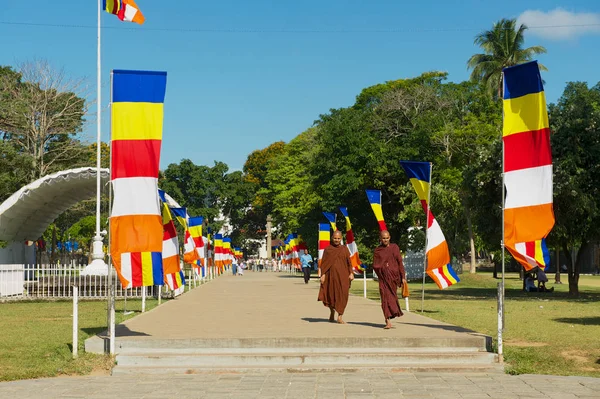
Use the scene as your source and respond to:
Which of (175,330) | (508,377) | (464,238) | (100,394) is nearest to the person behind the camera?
(100,394)

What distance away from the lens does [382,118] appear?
197ft

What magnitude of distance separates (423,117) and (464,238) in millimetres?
A: 12185

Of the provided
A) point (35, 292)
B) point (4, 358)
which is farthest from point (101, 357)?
point (35, 292)

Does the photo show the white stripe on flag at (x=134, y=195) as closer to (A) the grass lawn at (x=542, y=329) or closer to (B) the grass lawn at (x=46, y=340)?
(B) the grass lawn at (x=46, y=340)

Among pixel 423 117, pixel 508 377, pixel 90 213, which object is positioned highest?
pixel 423 117

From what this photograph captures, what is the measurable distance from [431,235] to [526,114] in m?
7.85

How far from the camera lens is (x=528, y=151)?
13469 mm

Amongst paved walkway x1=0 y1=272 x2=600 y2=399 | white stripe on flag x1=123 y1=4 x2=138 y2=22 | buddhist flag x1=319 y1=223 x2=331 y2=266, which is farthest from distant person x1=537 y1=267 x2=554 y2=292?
paved walkway x1=0 y1=272 x2=600 y2=399

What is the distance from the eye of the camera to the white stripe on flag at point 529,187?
43.5ft

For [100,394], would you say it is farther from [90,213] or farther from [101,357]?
[90,213]

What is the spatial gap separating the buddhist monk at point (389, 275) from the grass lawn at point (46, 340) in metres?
5.17

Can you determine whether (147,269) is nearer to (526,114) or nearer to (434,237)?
(526,114)

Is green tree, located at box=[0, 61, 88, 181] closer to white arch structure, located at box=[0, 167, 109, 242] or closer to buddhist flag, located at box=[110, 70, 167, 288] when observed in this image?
white arch structure, located at box=[0, 167, 109, 242]

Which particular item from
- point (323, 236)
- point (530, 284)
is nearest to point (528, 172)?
point (530, 284)
